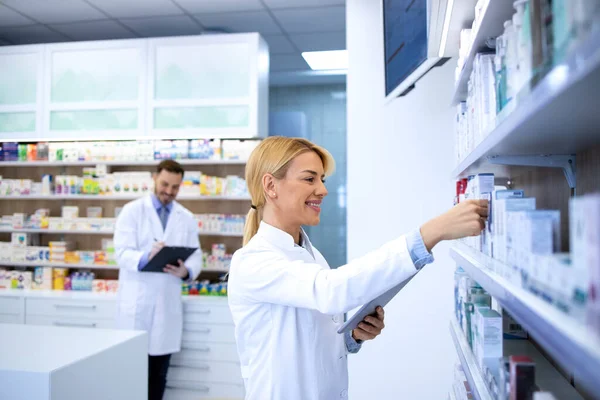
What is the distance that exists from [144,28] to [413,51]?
11.9 feet

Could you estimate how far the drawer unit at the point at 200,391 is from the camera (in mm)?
4363

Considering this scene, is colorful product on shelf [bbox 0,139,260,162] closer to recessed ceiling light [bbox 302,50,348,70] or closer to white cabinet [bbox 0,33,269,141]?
white cabinet [bbox 0,33,269,141]

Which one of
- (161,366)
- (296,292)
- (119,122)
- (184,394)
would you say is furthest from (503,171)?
(119,122)

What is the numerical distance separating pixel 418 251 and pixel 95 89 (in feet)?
14.9

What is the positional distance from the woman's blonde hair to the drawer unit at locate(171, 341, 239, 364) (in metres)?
2.77

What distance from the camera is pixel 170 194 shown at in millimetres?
4191

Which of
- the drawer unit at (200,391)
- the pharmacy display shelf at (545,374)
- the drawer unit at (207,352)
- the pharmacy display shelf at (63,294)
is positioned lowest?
the drawer unit at (200,391)

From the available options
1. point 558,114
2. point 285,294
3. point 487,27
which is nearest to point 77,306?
point 285,294

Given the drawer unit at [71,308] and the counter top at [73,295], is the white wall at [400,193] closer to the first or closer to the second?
the counter top at [73,295]

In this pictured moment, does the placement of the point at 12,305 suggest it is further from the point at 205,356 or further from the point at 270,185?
the point at 270,185

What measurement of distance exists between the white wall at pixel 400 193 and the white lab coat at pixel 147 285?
1.46 m

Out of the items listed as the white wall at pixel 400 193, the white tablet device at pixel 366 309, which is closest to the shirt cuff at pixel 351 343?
the white tablet device at pixel 366 309

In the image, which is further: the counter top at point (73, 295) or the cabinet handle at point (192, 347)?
the counter top at point (73, 295)

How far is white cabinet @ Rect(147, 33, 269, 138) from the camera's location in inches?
187
